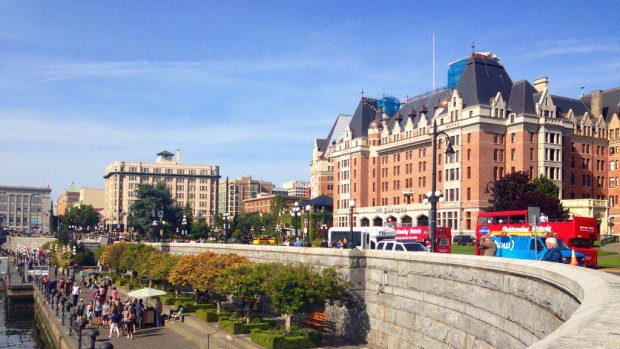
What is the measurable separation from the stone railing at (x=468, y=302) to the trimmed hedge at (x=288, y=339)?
2244mm

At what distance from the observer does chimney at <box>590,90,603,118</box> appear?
95.0 m

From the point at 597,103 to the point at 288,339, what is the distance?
86595mm

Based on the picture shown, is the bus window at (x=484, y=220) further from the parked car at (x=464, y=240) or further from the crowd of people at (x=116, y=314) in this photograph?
the parked car at (x=464, y=240)

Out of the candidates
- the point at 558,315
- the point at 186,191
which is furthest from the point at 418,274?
the point at 186,191

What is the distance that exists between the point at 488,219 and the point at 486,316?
29.5 metres

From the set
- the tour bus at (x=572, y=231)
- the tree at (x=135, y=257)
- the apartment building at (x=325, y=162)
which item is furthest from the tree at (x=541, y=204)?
the apartment building at (x=325, y=162)

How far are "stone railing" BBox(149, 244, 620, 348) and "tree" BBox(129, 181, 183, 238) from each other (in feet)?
290

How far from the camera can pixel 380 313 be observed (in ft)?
80.1

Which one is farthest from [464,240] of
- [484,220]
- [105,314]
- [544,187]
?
[105,314]

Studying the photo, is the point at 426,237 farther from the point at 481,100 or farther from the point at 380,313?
the point at 481,100

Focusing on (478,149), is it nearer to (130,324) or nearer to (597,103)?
Result: (597,103)

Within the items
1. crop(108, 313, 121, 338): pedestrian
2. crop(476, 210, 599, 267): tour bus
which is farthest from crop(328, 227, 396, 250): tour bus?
crop(108, 313, 121, 338): pedestrian

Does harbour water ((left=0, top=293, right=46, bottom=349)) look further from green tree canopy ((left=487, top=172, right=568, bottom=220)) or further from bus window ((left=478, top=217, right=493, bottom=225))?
green tree canopy ((left=487, top=172, right=568, bottom=220))

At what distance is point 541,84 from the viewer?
291 ft
